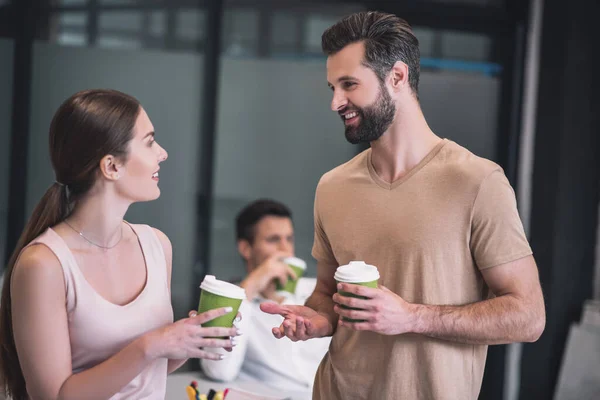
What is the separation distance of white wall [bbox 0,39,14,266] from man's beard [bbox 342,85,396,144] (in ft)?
8.51

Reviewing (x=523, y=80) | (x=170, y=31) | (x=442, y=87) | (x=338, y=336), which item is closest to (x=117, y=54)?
(x=170, y=31)

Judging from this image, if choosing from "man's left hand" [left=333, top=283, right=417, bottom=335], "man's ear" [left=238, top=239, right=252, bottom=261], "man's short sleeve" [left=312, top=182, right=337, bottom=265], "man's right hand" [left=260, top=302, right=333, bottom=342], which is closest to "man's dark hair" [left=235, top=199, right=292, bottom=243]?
"man's ear" [left=238, top=239, right=252, bottom=261]

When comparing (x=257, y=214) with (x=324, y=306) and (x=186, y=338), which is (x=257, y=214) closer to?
(x=324, y=306)

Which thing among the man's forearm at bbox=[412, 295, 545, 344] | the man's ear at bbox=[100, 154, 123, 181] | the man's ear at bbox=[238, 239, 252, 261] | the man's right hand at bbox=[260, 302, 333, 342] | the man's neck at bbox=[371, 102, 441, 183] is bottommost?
the man's ear at bbox=[238, 239, 252, 261]

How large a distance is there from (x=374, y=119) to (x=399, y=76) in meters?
0.13

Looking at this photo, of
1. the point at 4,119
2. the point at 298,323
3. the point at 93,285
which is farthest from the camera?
the point at 4,119

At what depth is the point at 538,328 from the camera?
5.07 ft

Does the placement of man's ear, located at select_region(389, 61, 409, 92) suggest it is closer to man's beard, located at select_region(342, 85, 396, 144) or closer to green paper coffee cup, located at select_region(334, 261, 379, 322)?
man's beard, located at select_region(342, 85, 396, 144)

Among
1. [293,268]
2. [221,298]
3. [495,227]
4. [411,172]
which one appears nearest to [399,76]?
[411,172]

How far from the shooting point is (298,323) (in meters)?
1.63

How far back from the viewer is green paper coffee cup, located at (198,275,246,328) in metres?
1.44

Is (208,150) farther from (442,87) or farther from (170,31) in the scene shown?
(442,87)

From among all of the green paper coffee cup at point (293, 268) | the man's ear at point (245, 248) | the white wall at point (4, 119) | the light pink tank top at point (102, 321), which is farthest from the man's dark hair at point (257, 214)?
the light pink tank top at point (102, 321)

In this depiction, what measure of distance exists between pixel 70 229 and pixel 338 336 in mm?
669
